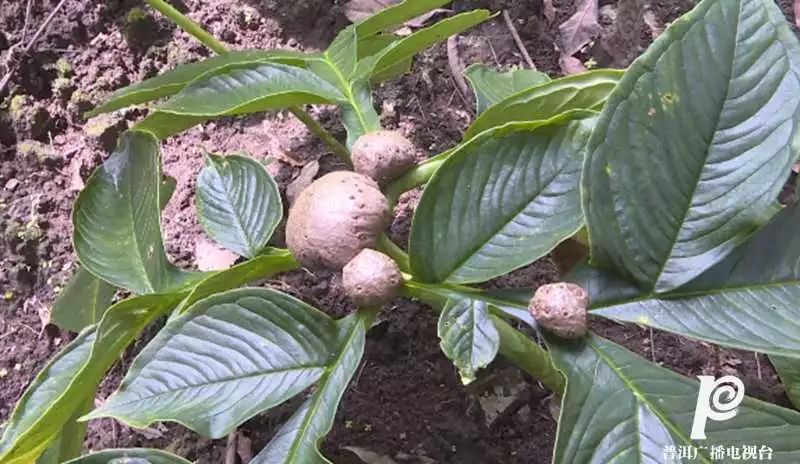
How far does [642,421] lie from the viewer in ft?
2.44

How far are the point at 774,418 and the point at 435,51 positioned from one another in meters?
1.02

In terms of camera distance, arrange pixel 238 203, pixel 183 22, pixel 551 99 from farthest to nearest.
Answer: pixel 183 22 → pixel 238 203 → pixel 551 99

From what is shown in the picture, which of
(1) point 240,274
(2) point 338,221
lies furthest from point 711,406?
(1) point 240,274

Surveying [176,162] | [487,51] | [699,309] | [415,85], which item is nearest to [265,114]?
[176,162]

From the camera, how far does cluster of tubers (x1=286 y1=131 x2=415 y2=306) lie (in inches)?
32.7

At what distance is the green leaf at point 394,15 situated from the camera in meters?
1.16

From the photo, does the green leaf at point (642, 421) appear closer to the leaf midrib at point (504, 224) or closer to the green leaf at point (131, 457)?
the leaf midrib at point (504, 224)

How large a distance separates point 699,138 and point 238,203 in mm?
585

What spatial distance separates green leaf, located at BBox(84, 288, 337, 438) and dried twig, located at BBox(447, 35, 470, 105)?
77 cm

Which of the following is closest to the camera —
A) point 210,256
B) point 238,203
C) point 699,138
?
point 699,138

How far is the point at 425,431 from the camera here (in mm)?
1186

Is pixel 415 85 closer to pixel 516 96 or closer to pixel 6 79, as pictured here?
pixel 516 96

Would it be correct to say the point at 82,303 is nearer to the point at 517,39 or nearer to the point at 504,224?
the point at 504,224

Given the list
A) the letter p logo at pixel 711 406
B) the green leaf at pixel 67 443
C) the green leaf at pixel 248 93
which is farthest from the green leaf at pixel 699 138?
the green leaf at pixel 67 443
